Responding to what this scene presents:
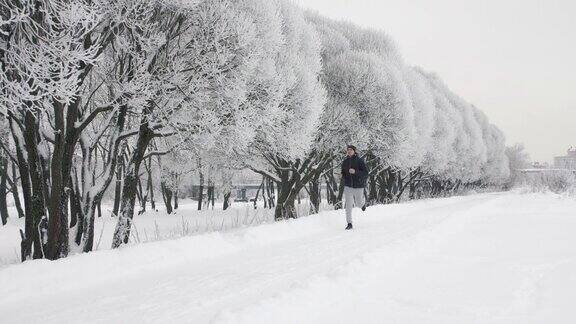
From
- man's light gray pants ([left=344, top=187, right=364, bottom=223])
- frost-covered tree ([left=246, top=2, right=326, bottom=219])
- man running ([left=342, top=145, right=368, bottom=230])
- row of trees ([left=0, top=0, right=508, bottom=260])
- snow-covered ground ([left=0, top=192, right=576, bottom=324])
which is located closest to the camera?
snow-covered ground ([left=0, top=192, right=576, bottom=324])

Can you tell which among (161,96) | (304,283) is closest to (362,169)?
(161,96)

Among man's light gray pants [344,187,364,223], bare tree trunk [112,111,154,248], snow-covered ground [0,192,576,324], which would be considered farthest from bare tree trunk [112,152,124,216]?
man's light gray pants [344,187,364,223]

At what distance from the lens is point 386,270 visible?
6.59 m

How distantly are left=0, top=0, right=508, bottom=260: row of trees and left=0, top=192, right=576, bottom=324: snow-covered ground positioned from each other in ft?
7.20

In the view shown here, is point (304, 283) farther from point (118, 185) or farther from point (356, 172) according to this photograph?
point (118, 185)

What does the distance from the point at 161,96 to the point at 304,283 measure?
24.8 ft

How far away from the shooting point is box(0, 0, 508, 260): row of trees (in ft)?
24.6

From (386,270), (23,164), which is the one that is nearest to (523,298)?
(386,270)

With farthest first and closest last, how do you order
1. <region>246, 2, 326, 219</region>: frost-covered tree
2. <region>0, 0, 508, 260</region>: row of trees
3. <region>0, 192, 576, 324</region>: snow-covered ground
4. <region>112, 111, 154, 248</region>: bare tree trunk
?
1. <region>246, 2, 326, 219</region>: frost-covered tree
2. <region>112, 111, 154, 248</region>: bare tree trunk
3. <region>0, 0, 508, 260</region>: row of trees
4. <region>0, 192, 576, 324</region>: snow-covered ground

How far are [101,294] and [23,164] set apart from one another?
A: 4151 mm

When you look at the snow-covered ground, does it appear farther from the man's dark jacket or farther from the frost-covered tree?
the frost-covered tree

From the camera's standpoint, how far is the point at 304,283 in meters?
5.23

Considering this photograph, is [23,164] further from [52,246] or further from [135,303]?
[135,303]

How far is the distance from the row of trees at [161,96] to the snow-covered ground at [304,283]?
2.19m
